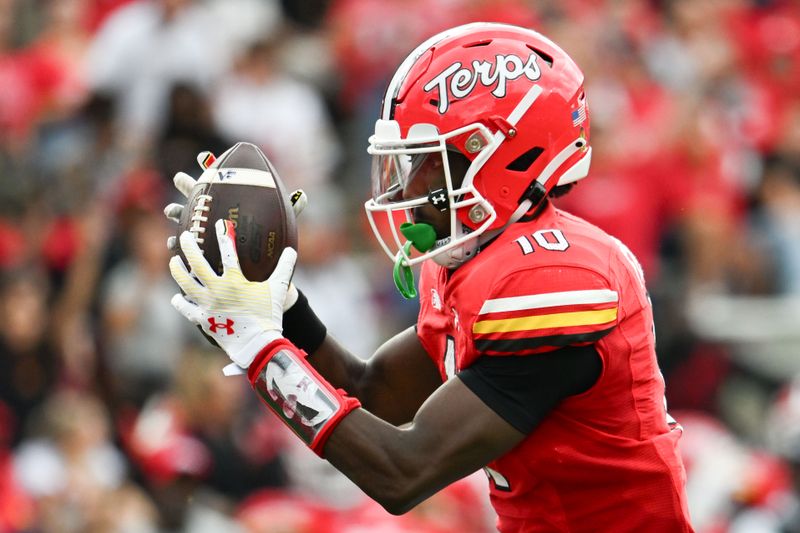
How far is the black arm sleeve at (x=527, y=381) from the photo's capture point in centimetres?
290

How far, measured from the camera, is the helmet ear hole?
10.3 feet

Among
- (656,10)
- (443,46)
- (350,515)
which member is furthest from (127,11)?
(443,46)

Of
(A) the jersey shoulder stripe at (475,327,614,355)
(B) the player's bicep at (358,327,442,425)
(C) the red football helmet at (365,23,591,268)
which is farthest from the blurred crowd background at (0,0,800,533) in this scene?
(A) the jersey shoulder stripe at (475,327,614,355)

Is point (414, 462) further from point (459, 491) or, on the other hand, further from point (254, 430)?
point (254, 430)

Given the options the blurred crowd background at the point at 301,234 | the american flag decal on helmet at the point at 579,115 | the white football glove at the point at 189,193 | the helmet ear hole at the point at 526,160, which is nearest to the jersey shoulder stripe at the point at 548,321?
the helmet ear hole at the point at 526,160

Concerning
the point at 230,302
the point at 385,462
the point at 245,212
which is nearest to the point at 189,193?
the point at 245,212

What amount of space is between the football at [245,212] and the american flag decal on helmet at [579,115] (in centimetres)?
72

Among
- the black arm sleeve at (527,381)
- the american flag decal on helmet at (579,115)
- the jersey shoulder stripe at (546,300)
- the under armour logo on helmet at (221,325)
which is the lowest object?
the black arm sleeve at (527,381)

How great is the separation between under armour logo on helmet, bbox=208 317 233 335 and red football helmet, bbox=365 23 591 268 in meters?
0.44

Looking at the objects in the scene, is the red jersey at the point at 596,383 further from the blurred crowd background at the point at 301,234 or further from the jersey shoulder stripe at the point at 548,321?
the blurred crowd background at the point at 301,234

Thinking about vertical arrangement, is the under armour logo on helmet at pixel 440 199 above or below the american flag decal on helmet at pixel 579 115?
below

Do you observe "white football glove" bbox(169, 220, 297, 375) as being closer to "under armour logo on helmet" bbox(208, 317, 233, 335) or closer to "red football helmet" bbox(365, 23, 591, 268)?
"under armour logo on helmet" bbox(208, 317, 233, 335)

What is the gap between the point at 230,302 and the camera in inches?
118

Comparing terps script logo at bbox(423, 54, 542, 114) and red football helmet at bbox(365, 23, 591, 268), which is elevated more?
terps script logo at bbox(423, 54, 542, 114)
